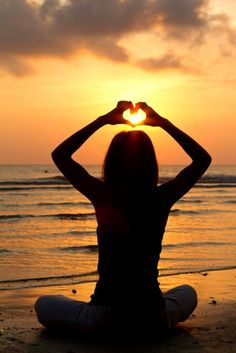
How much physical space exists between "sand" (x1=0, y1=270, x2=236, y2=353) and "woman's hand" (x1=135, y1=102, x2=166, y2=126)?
64.8 inches

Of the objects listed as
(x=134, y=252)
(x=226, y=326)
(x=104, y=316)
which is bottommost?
(x=226, y=326)

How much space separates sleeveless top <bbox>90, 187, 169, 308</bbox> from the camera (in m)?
4.58

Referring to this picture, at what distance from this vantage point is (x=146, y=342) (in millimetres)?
4773

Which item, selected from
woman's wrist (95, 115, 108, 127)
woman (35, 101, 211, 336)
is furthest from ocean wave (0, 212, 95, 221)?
woman's wrist (95, 115, 108, 127)

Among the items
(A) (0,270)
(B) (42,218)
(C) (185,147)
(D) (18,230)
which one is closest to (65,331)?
(C) (185,147)

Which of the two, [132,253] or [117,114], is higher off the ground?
[117,114]

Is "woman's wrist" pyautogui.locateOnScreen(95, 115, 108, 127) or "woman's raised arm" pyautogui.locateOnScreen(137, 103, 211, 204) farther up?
"woman's wrist" pyautogui.locateOnScreen(95, 115, 108, 127)

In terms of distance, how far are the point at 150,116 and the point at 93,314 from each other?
1.55 meters

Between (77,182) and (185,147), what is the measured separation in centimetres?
84

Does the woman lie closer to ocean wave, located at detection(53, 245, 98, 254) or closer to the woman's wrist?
the woman's wrist

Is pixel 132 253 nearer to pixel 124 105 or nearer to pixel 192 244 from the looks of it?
pixel 124 105

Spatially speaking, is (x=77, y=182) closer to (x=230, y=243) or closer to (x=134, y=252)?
(x=134, y=252)

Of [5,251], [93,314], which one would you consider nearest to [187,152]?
[93,314]

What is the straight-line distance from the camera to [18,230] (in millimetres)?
16422
